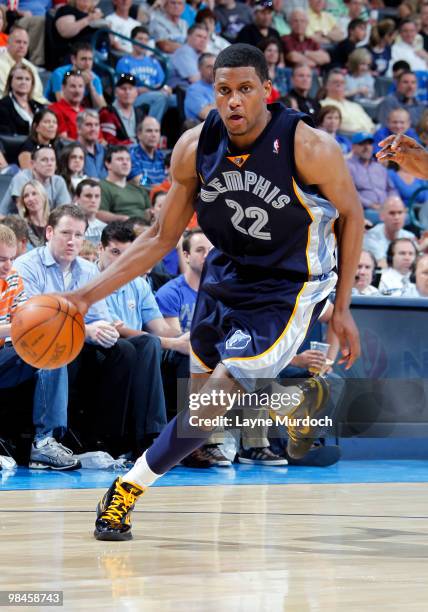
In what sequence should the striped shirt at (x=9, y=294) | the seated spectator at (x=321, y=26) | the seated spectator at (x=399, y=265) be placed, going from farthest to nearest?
the seated spectator at (x=321, y=26) < the seated spectator at (x=399, y=265) < the striped shirt at (x=9, y=294)

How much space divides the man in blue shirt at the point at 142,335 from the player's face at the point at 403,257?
8.76 feet

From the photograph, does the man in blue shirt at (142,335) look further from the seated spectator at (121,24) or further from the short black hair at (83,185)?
the seated spectator at (121,24)

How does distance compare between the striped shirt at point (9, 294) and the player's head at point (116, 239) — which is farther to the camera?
the player's head at point (116, 239)

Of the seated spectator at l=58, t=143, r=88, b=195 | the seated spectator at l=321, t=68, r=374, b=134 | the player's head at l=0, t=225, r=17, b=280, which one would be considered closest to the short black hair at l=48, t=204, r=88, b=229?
the player's head at l=0, t=225, r=17, b=280

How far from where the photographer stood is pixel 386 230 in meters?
10.6

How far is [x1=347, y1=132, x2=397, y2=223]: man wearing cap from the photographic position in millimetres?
11812

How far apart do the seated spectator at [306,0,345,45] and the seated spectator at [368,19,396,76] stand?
1.49 feet

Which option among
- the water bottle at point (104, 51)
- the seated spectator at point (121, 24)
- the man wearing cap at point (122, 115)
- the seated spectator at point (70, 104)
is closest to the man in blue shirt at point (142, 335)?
the seated spectator at point (70, 104)

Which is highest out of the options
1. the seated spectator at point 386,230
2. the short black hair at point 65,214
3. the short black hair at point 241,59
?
the short black hair at point 241,59

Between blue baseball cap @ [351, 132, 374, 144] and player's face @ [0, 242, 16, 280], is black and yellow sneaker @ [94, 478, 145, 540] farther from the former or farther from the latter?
blue baseball cap @ [351, 132, 374, 144]

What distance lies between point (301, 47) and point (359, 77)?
89 cm

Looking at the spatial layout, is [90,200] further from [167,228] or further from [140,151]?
[167,228]

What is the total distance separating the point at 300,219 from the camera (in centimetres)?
394

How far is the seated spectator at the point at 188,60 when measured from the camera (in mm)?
12211
